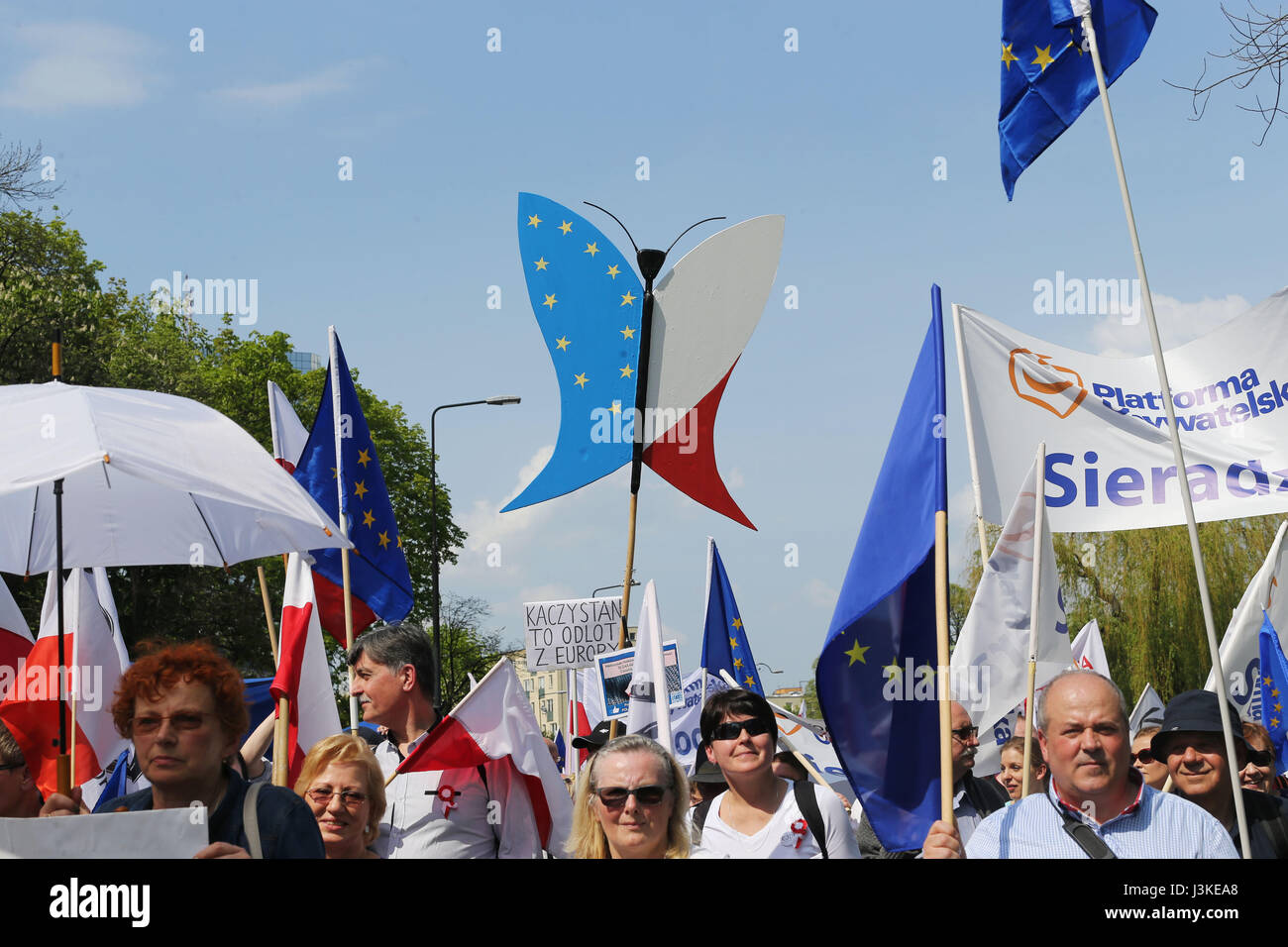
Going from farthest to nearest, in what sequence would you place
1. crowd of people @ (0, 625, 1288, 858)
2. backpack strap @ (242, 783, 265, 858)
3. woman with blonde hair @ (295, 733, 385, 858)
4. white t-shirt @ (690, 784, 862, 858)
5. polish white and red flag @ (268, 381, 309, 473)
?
1. polish white and red flag @ (268, 381, 309, 473)
2. white t-shirt @ (690, 784, 862, 858)
3. woman with blonde hair @ (295, 733, 385, 858)
4. crowd of people @ (0, 625, 1288, 858)
5. backpack strap @ (242, 783, 265, 858)

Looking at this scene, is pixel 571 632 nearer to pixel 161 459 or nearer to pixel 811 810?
pixel 811 810

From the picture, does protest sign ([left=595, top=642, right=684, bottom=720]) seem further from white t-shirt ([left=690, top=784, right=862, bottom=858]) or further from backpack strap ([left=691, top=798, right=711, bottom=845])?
white t-shirt ([left=690, top=784, right=862, bottom=858])

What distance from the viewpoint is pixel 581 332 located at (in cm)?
721

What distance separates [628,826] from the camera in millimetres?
3582

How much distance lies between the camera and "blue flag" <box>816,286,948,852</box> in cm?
439

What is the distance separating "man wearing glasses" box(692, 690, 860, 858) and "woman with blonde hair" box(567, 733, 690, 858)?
364mm

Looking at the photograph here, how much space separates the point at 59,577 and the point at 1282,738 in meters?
5.56

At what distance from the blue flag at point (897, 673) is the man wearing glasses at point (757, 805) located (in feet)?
0.90

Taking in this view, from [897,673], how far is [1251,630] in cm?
446

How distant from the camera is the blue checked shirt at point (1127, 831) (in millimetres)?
3137

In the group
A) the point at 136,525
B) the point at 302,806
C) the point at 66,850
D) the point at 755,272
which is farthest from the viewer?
the point at 755,272

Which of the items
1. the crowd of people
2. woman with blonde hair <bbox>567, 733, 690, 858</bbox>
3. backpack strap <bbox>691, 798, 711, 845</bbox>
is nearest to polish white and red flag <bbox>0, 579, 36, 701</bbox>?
the crowd of people
